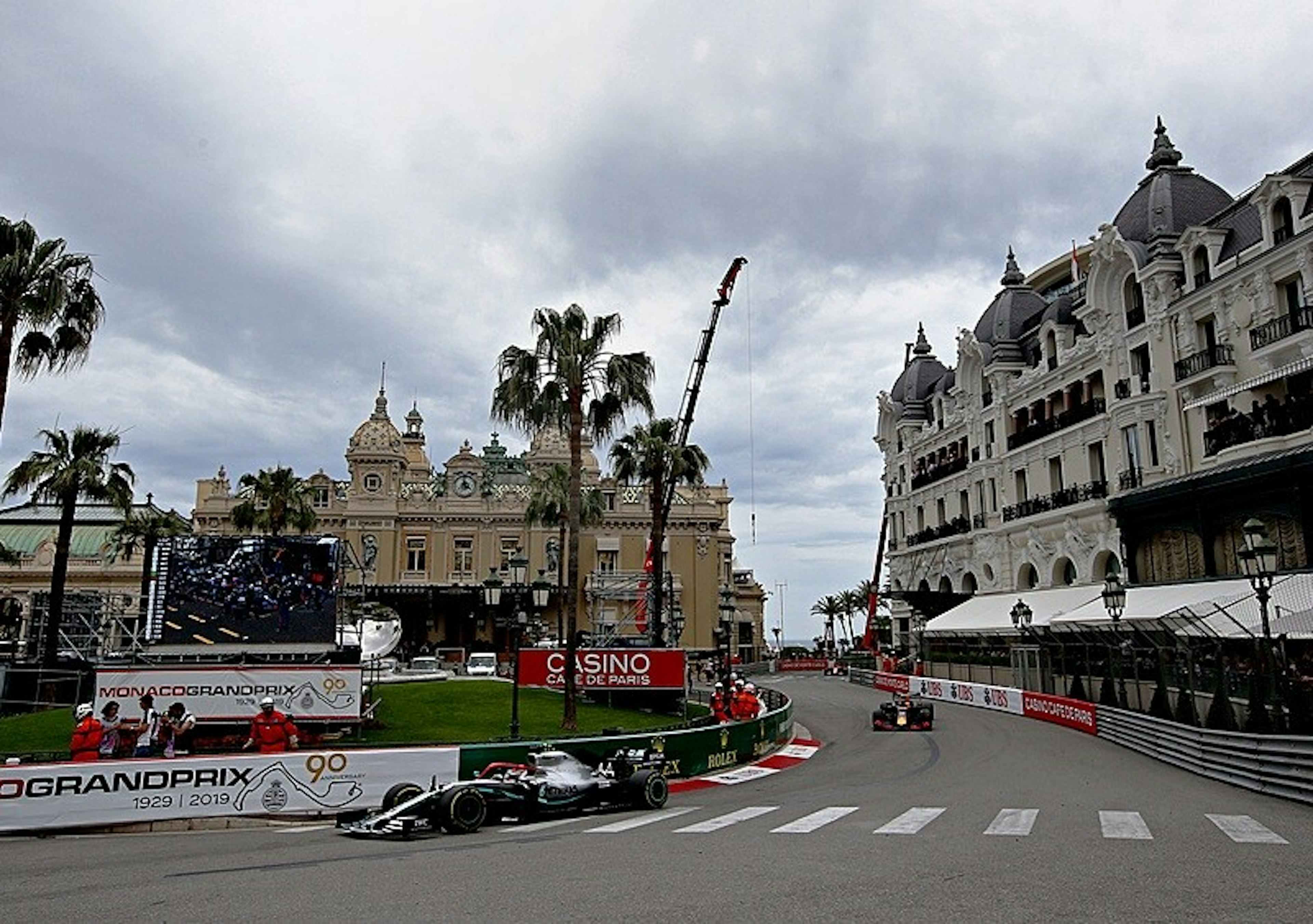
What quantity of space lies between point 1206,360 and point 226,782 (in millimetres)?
32928

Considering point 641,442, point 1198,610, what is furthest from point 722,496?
point 1198,610

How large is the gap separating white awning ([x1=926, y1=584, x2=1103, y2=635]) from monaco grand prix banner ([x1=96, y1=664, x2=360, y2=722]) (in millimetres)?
26329

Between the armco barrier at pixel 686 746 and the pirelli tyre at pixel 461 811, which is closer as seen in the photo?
the pirelli tyre at pixel 461 811

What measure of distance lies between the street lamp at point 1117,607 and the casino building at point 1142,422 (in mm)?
1268

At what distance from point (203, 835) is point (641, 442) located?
26.9 meters

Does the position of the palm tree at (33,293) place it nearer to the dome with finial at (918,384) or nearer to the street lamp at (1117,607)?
the street lamp at (1117,607)

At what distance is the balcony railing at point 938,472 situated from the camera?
54.9 m

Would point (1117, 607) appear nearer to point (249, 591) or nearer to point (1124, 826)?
point (1124, 826)

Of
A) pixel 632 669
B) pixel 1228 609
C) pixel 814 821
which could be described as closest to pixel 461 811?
pixel 814 821

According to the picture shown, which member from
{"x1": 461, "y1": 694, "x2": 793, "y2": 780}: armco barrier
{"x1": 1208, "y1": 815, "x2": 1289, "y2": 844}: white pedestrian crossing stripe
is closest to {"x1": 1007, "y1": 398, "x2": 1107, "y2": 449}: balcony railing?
{"x1": 461, "y1": 694, "x2": 793, "y2": 780}: armco barrier

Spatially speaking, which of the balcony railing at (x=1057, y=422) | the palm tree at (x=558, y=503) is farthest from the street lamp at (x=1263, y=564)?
the palm tree at (x=558, y=503)

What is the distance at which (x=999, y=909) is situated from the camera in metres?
8.88

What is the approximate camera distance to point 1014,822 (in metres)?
14.9

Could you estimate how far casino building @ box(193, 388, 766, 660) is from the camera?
72750mm
